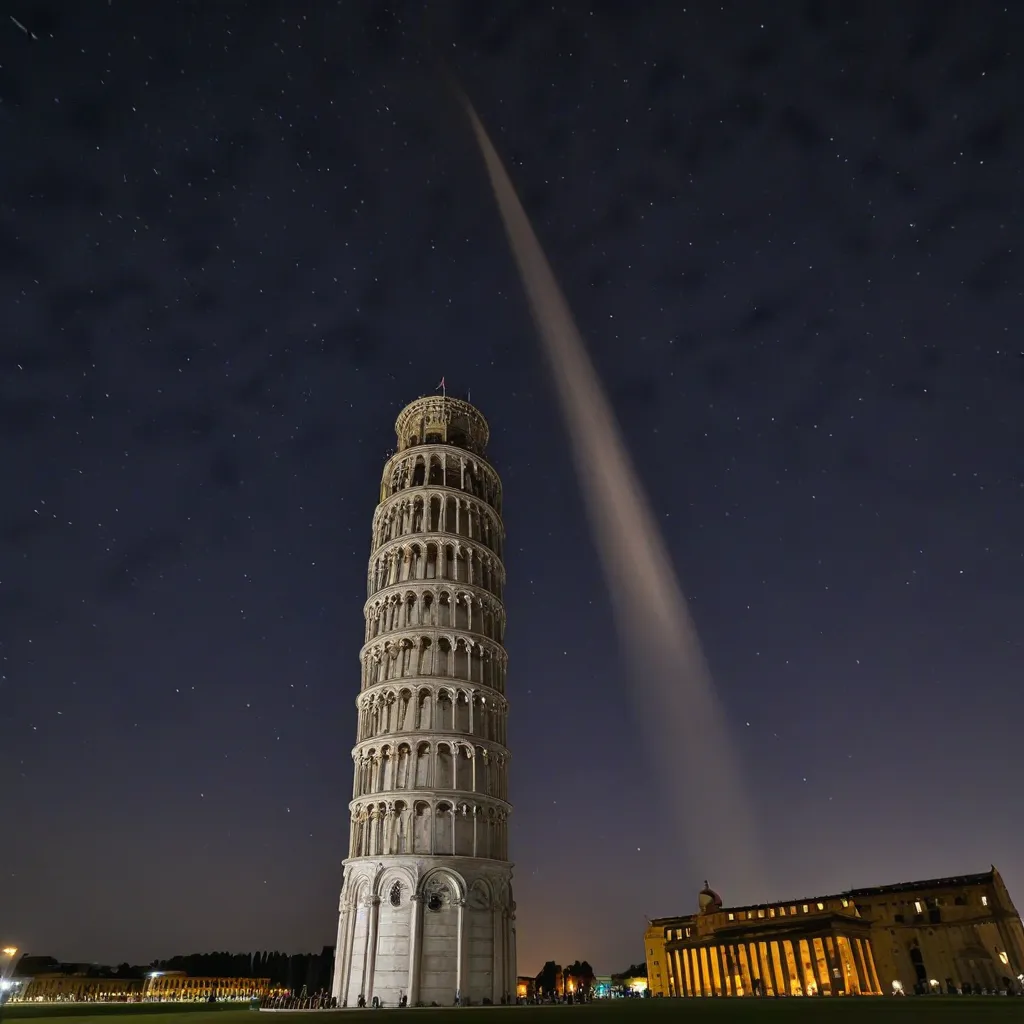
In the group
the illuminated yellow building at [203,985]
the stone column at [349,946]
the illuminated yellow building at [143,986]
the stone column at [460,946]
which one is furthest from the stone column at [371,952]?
the illuminated yellow building at [203,985]

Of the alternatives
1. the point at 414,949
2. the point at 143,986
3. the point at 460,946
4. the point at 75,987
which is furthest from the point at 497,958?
the point at 143,986

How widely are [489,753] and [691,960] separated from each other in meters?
64.8

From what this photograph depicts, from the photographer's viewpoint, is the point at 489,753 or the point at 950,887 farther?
the point at 950,887

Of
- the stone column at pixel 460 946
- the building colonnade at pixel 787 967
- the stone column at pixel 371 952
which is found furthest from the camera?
the building colonnade at pixel 787 967

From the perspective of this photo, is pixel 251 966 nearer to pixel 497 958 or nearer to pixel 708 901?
pixel 708 901

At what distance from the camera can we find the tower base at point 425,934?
4450cm

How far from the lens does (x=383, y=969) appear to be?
148 feet

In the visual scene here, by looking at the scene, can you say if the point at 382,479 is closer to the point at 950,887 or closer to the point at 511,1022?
the point at 511,1022

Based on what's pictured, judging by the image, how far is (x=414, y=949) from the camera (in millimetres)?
44688

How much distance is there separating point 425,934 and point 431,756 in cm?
1040

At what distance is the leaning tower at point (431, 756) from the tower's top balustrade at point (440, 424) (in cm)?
206

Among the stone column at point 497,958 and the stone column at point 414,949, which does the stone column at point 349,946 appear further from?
the stone column at point 497,958

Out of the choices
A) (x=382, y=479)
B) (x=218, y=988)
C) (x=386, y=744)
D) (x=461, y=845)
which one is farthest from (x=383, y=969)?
(x=218, y=988)

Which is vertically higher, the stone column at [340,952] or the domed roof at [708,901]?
the domed roof at [708,901]
